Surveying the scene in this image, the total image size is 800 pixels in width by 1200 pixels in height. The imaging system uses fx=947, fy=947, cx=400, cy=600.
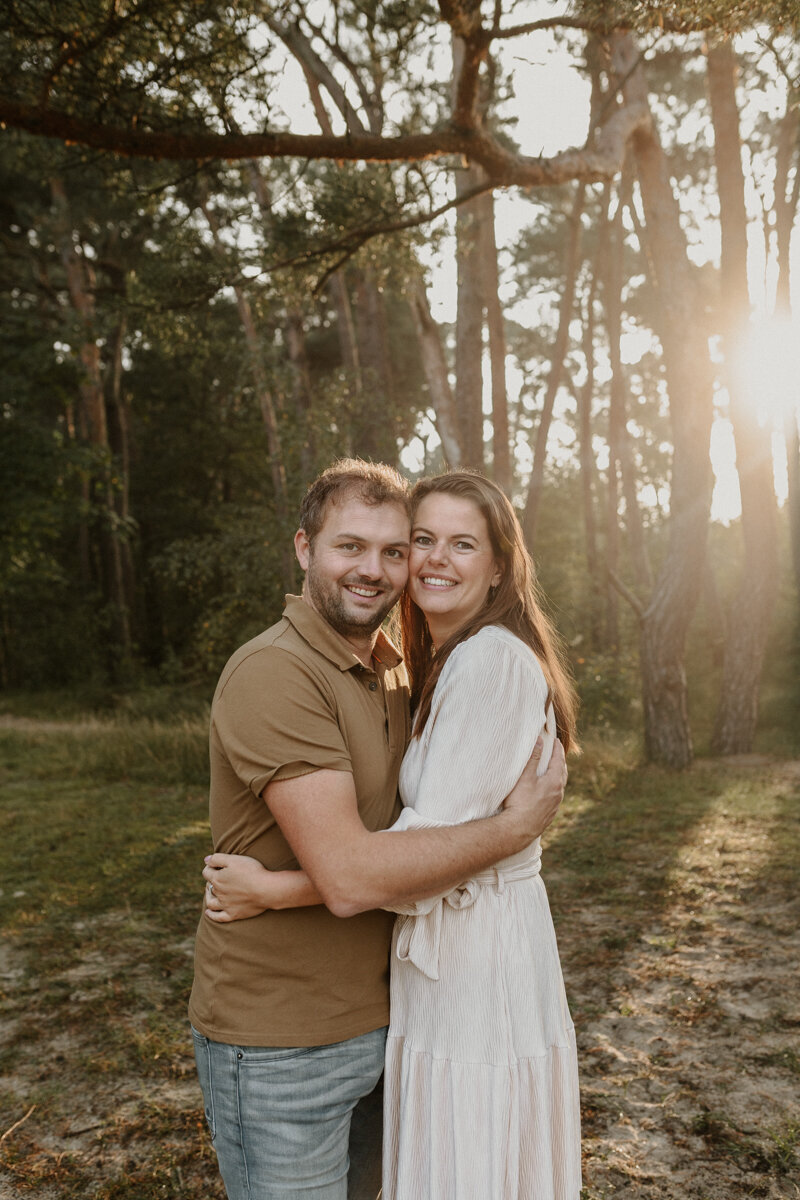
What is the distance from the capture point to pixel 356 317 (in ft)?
58.9

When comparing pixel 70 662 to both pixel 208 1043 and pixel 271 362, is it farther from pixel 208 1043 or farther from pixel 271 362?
pixel 208 1043

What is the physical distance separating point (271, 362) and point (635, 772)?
816 cm

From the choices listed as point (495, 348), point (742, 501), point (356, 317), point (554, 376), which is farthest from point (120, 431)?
point (742, 501)

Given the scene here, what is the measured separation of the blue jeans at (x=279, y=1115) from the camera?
1974 millimetres

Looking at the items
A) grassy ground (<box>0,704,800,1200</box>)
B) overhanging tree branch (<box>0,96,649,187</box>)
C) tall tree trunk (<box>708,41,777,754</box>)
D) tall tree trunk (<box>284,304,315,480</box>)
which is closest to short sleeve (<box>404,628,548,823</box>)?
grassy ground (<box>0,704,800,1200</box>)

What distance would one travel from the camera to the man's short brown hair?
235 cm

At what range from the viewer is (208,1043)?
6.75ft

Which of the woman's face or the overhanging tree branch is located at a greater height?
the overhanging tree branch

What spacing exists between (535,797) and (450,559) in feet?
2.24

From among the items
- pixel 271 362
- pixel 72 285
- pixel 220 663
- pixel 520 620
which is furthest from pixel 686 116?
pixel 520 620

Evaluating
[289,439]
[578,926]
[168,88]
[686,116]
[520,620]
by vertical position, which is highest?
[686,116]

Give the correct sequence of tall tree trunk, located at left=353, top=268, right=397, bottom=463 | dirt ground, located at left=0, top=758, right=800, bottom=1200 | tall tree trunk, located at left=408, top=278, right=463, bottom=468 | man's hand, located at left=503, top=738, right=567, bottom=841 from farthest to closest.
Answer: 1. tall tree trunk, located at left=353, top=268, right=397, bottom=463
2. tall tree trunk, located at left=408, top=278, right=463, bottom=468
3. dirt ground, located at left=0, top=758, right=800, bottom=1200
4. man's hand, located at left=503, top=738, right=567, bottom=841

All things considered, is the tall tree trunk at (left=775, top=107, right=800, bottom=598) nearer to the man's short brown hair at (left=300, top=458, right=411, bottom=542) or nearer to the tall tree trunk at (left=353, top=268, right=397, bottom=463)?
the tall tree trunk at (left=353, top=268, right=397, bottom=463)

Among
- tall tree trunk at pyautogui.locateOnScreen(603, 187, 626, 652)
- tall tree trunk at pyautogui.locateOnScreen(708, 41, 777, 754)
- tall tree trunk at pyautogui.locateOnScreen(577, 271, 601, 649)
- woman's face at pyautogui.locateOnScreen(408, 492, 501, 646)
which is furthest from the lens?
tall tree trunk at pyautogui.locateOnScreen(577, 271, 601, 649)
